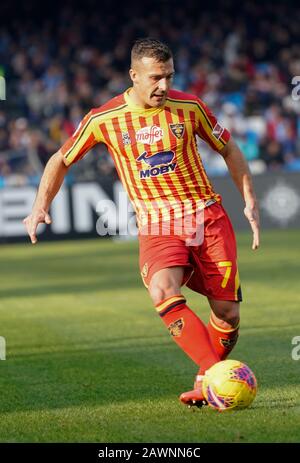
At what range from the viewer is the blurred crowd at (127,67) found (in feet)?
77.9

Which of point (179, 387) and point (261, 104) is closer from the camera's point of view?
point (179, 387)

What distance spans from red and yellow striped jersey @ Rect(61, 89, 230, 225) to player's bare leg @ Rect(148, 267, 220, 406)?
1.83 ft

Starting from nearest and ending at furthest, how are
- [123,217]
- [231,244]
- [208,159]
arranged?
1. [231,244]
2. [123,217]
3. [208,159]

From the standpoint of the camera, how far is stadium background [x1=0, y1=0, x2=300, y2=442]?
666cm

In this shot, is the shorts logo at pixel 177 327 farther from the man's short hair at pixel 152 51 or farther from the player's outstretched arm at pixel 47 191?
the man's short hair at pixel 152 51

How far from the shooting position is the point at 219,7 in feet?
101

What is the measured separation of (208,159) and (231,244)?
16308mm

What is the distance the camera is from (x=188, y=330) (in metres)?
6.54

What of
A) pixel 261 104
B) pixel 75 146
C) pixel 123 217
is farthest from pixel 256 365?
pixel 261 104

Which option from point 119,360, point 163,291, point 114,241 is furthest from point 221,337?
point 114,241

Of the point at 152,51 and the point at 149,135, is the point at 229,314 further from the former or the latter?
the point at 152,51

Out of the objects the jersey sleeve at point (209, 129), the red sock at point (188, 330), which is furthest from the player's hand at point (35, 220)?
the jersey sleeve at point (209, 129)
